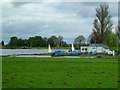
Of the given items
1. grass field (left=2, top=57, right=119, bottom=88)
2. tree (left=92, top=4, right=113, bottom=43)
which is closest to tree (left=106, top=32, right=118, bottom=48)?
tree (left=92, top=4, right=113, bottom=43)

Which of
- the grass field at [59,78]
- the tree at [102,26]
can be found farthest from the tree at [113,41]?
the grass field at [59,78]

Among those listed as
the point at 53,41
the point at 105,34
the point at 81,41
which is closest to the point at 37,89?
the point at 105,34

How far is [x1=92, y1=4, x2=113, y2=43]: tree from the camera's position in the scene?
374 ft

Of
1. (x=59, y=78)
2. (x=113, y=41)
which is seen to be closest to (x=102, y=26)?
(x=113, y=41)

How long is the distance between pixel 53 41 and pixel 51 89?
126 m

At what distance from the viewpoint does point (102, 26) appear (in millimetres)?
114875

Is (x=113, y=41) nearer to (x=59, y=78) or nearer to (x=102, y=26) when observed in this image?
(x=102, y=26)

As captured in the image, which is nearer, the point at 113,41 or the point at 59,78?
the point at 59,78

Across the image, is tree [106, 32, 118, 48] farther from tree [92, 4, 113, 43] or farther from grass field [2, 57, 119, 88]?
grass field [2, 57, 119, 88]

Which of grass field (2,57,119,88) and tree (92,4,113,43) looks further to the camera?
tree (92,4,113,43)

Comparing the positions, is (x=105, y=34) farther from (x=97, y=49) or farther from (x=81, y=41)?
(x=81, y=41)

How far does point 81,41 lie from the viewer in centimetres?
15062

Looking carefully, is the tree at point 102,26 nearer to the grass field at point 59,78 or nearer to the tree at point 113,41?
the tree at point 113,41

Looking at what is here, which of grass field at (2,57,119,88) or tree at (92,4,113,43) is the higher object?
tree at (92,4,113,43)
